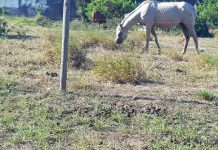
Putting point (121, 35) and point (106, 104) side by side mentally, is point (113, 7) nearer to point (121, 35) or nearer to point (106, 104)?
point (121, 35)

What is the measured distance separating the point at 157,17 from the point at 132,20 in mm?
809

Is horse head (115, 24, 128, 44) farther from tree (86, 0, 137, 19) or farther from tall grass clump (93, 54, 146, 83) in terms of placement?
tree (86, 0, 137, 19)

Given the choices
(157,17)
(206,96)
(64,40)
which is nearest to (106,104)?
(64,40)

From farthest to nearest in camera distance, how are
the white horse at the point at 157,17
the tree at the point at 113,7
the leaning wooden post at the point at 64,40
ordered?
1. the tree at the point at 113,7
2. the white horse at the point at 157,17
3. the leaning wooden post at the point at 64,40

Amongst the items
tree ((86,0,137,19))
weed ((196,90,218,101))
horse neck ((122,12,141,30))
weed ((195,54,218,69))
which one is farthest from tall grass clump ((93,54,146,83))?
tree ((86,0,137,19))

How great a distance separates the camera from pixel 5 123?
21.4 feet

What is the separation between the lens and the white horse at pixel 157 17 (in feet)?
51.1

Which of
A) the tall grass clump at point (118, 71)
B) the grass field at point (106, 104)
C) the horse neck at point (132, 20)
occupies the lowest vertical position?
the grass field at point (106, 104)

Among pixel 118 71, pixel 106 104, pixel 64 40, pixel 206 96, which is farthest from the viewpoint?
pixel 118 71

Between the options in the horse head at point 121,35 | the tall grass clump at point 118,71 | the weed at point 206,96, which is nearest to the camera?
the weed at point 206,96

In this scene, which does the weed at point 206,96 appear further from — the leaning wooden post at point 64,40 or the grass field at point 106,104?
the leaning wooden post at point 64,40

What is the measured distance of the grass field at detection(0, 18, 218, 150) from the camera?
5.99 meters

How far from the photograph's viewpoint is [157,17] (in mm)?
15844

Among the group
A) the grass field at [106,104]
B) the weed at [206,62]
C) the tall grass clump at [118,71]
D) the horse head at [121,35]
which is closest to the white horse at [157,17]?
the horse head at [121,35]
